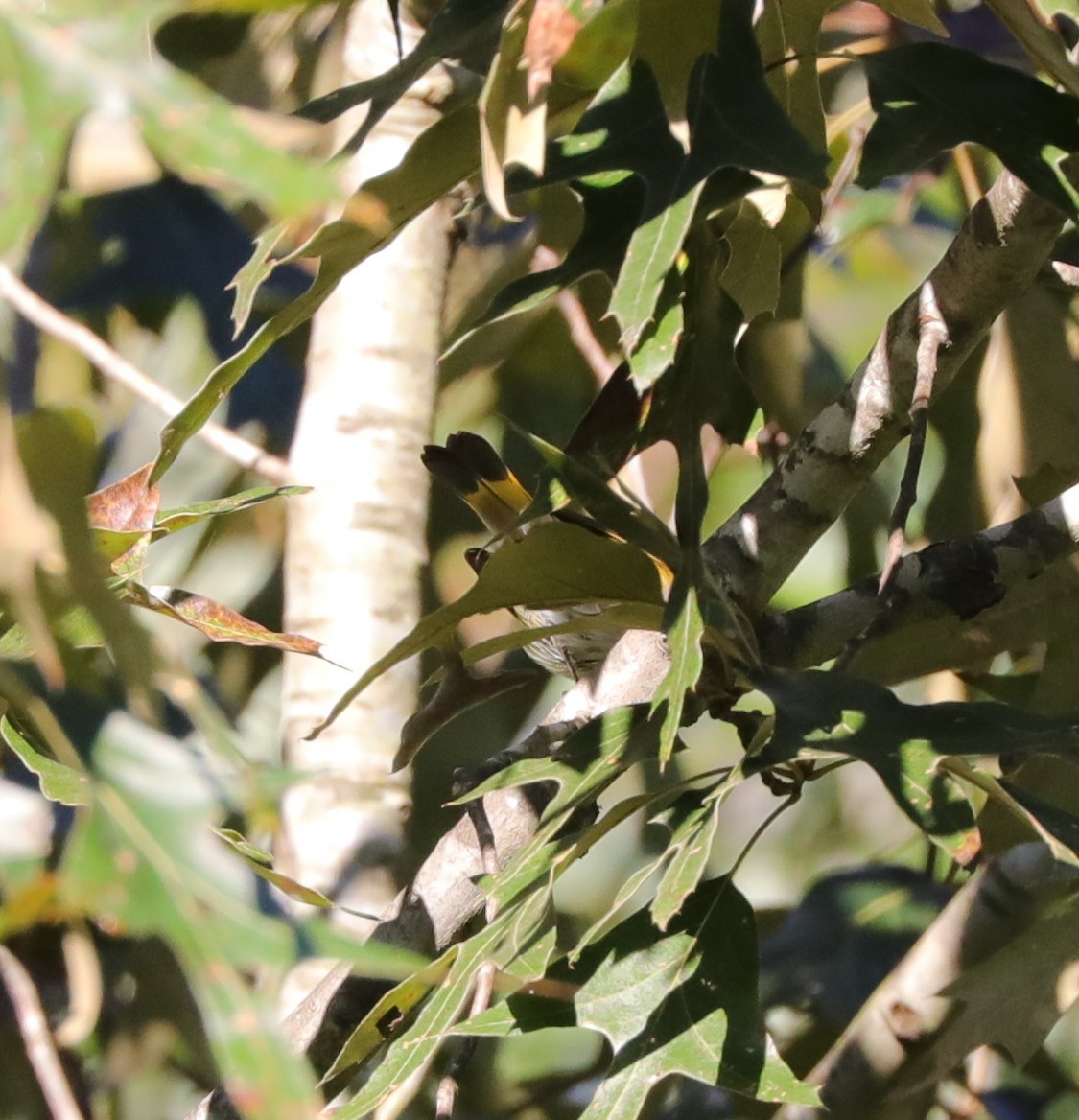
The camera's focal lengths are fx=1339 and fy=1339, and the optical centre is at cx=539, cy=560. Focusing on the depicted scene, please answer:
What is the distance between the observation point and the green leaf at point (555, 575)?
0.61m

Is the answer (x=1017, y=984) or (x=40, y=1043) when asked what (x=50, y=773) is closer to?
(x=40, y=1043)

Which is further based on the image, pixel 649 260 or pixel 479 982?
pixel 479 982

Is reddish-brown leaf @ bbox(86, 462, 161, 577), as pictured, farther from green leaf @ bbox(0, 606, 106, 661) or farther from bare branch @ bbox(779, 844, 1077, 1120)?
bare branch @ bbox(779, 844, 1077, 1120)

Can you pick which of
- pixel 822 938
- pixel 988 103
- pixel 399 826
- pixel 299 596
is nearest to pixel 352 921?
pixel 399 826

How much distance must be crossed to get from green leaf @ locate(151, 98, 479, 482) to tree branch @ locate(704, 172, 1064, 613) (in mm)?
232

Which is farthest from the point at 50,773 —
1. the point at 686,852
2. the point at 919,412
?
the point at 919,412

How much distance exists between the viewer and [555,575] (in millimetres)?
617

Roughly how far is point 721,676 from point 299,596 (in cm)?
47

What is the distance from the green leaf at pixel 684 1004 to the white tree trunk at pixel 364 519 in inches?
15.3

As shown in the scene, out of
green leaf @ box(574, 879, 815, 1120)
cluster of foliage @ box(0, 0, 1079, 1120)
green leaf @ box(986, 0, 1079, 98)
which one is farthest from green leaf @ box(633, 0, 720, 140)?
green leaf @ box(574, 879, 815, 1120)

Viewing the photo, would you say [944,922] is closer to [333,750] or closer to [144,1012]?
[333,750]

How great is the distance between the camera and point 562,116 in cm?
68

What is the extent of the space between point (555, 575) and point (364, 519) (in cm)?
43

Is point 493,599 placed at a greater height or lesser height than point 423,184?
lesser
